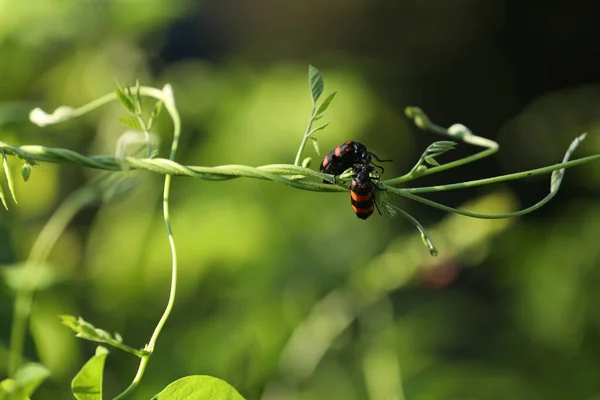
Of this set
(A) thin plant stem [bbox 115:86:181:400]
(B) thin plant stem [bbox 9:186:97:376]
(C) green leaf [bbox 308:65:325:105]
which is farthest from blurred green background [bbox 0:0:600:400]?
(C) green leaf [bbox 308:65:325:105]

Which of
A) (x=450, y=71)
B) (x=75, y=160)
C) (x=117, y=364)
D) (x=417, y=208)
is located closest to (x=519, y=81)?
(x=450, y=71)

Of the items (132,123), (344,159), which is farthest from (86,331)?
(344,159)

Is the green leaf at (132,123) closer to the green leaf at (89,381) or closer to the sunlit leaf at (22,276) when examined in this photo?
the green leaf at (89,381)

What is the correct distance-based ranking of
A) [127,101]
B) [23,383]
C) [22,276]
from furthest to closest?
[22,276] < [127,101] < [23,383]

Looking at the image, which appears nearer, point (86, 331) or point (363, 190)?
point (86, 331)

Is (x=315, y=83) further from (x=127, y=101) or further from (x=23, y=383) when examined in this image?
(x=23, y=383)

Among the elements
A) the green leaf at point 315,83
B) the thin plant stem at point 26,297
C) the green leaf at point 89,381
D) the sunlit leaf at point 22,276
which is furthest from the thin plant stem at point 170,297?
the sunlit leaf at point 22,276
